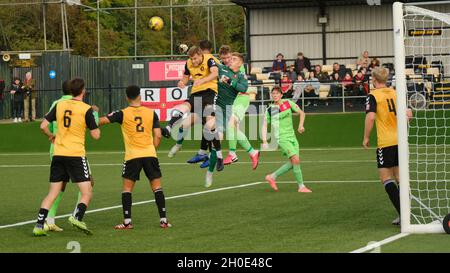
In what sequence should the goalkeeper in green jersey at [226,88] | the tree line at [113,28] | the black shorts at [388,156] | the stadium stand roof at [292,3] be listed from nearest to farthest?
the black shorts at [388,156], the goalkeeper in green jersey at [226,88], the stadium stand roof at [292,3], the tree line at [113,28]

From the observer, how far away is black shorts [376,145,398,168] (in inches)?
505

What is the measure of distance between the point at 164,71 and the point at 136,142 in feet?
110

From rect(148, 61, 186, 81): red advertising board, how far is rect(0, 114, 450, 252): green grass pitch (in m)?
17.1

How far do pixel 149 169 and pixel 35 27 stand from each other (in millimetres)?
54777

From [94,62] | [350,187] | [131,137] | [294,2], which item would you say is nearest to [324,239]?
[131,137]

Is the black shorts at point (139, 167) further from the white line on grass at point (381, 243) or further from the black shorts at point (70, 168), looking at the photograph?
the white line on grass at point (381, 243)

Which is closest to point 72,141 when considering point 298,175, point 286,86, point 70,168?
point 70,168

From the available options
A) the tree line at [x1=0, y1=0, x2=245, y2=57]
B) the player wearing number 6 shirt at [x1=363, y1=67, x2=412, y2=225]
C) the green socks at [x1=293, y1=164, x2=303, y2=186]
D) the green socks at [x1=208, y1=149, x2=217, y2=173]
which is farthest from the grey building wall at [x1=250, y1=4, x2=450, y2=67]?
the player wearing number 6 shirt at [x1=363, y1=67, x2=412, y2=225]

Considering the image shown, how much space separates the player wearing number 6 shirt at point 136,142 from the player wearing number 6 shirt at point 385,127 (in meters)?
2.82

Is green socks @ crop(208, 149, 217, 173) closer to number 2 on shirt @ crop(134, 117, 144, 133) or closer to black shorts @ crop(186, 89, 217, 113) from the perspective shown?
black shorts @ crop(186, 89, 217, 113)

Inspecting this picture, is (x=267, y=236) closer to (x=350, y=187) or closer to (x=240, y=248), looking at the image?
Result: (x=240, y=248)

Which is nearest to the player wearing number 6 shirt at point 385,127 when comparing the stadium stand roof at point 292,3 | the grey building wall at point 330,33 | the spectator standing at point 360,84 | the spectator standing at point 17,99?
the spectator standing at point 360,84

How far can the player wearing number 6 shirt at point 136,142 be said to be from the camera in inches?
511
